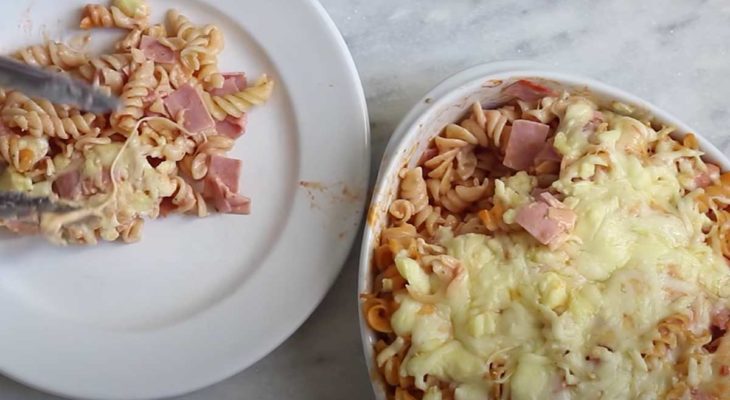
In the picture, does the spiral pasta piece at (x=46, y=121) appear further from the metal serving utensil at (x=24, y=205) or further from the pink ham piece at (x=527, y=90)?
the pink ham piece at (x=527, y=90)

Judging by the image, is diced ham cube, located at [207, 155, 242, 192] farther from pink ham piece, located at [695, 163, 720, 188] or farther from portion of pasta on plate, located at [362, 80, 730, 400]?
pink ham piece, located at [695, 163, 720, 188]

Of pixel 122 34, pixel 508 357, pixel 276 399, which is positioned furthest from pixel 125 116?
pixel 508 357

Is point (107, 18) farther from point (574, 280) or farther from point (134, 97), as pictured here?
point (574, 280)

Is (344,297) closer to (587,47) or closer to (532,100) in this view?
(532,100)

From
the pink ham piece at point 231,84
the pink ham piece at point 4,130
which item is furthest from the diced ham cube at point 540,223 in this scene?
the pink ham piece at point 4,130

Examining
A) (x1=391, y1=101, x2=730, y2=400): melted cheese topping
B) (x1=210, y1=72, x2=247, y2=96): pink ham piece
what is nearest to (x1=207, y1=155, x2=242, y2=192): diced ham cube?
(x1=210, y1=72, x2=247, y2=96): pink ham piece
